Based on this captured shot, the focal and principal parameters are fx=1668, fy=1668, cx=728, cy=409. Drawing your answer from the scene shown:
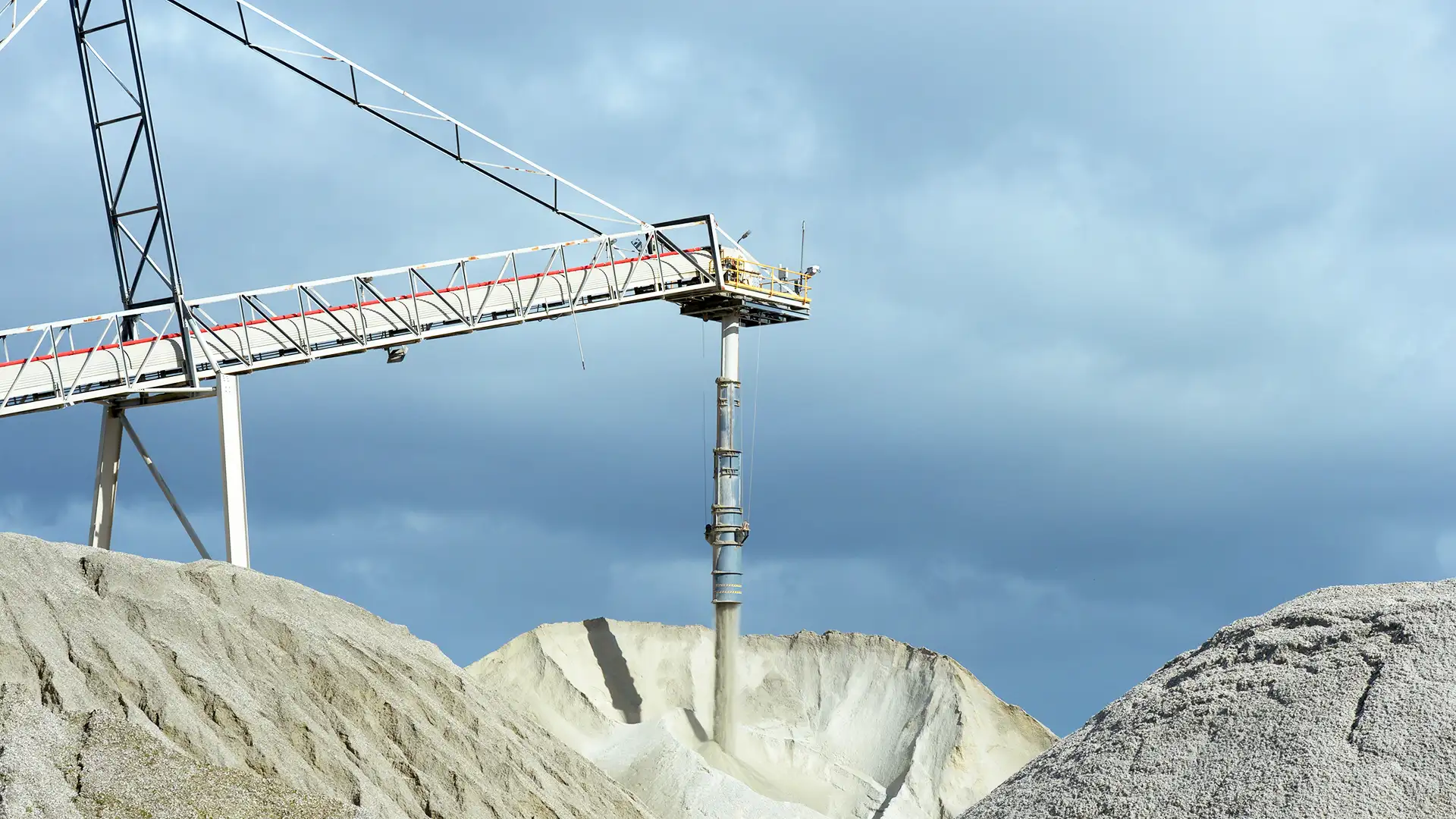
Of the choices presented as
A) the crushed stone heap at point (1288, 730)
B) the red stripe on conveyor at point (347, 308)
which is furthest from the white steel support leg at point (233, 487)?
the crushed stone heap at point (1288, 730)

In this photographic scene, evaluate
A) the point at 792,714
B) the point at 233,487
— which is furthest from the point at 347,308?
the point at 792,714

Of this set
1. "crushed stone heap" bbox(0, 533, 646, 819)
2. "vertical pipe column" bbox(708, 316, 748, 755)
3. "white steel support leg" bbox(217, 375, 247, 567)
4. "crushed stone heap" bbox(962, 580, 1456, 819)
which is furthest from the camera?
"vertical pipe column" bbox(708, 316, 748, 755)

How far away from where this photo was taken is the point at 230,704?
83.0ft

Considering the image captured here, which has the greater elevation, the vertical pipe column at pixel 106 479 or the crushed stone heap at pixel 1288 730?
the vertical pipe column at pixel 106 479

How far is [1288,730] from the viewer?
18.2 meters

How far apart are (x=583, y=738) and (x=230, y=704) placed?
18.0 m

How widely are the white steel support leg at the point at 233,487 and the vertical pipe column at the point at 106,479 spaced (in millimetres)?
2840

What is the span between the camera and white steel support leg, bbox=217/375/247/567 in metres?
33.4

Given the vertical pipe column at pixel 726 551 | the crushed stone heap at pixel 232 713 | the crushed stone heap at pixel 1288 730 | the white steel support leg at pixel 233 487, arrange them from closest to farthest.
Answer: the crushed stone heap at pixel 1288 730
the crushed stone heap at pixel 232 713
the white steel support leg at pixel 233 487
the vertical pipe column at pixel 726 551

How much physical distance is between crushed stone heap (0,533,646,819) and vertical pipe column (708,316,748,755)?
9.47 m

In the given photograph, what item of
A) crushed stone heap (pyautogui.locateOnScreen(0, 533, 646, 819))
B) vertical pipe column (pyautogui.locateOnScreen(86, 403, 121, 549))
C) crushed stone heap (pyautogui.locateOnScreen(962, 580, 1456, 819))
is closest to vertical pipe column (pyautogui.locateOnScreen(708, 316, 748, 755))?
crushed stone heap (pyautogui.locateOnScreen(0, 533, 646, 819))

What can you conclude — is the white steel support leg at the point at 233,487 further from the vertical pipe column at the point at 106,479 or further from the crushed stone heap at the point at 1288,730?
the crushed stone heap at the point at 1288,730

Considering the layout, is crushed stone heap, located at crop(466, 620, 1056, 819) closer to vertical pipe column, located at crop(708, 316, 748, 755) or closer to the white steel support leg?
vertical pipe column, located at crop(708, 316, 748, 755)

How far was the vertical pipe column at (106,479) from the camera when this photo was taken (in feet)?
115
